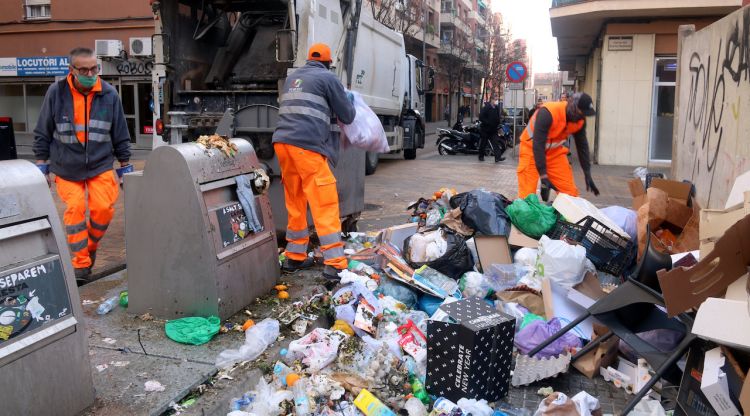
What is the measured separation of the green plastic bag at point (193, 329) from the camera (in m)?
3.57

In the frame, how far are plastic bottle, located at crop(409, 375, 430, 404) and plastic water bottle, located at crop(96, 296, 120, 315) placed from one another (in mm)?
2008

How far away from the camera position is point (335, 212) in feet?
15.8

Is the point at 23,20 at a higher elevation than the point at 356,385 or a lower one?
higher

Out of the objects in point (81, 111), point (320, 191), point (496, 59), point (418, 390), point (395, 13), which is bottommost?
point (418, 390)

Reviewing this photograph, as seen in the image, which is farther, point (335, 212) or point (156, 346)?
point (335, 212)

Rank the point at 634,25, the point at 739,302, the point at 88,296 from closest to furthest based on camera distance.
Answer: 1. the point at 739,302
2. the point at 88,296
3. the point at 634,25

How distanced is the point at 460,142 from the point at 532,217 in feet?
47.1

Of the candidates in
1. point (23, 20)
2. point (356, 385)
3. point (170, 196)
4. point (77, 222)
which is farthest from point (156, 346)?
point (23, 20)

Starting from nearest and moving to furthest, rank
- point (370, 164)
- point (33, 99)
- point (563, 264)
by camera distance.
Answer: point (563, 264), point (370, 164), point (33, 99)

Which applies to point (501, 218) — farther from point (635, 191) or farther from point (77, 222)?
point (77, 222)

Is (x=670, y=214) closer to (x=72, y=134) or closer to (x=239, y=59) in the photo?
(x=72, y=134)

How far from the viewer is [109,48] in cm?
1916

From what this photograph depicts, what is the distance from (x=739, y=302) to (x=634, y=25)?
14724 mm

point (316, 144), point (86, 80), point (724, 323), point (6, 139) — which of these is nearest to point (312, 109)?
point (316, 144)
